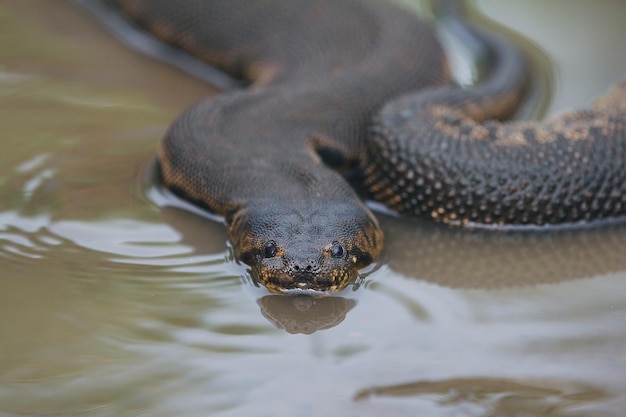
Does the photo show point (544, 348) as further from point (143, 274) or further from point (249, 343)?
point (143, 274)

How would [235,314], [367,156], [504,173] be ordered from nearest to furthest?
[235,314] < [504,173] < [367,156]

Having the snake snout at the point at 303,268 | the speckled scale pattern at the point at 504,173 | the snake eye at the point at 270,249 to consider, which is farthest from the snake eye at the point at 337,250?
the speckled scale pattern at the point at 504,173

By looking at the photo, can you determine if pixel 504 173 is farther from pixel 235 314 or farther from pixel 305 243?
pixel 235 314

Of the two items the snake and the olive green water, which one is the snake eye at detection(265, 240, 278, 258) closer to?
the snake

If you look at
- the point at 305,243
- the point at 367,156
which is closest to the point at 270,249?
the point at 305,243

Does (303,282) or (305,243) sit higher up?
(305,243)

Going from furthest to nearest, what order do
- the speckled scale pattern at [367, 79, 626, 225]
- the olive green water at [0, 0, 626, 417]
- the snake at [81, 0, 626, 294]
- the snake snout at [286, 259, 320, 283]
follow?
1. the speckled scale pattern at [367, 79, 626, 225]
2. the snake at [81, 0, 626, 294]
3. the snake snout at [286, 259, 320, 283]
4. the olive green water at [0, 0, 626, 417]

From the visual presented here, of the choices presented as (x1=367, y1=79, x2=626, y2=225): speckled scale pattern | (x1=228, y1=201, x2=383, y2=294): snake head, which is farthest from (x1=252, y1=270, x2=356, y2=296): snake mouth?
(x1=367, y1=79, x2=626, y2=225): speckled scale pattern

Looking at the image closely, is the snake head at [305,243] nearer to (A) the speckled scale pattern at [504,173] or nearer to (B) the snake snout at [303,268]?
(B) the snake snout at [303,268]
